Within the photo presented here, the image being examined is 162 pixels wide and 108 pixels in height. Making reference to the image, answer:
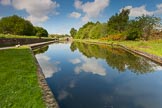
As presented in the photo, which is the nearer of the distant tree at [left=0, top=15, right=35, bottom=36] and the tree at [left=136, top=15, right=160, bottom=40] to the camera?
the tree at [left=136, top=15, right=160, bottom=40]

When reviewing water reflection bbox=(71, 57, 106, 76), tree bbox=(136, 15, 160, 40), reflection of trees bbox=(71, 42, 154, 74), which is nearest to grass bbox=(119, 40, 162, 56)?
reflection of trees bbox=(71, 42, 154, 74)

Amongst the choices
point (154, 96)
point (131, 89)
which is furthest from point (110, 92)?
point (154, 96)

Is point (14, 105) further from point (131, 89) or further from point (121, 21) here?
point (121, 21)

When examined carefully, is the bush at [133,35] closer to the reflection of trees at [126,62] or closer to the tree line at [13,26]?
the reflection of trees at [126,62]

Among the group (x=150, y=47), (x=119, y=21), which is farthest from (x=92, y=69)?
(x=119, y=21)

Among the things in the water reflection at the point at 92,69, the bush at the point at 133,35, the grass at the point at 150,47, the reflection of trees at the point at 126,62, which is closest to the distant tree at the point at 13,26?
the bush at the point at 133,35

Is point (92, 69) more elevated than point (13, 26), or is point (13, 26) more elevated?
point (13, 26)

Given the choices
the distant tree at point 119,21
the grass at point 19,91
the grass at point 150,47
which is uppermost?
the distant tree at point 119,21

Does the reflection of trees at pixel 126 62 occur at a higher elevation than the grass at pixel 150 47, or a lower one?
lower

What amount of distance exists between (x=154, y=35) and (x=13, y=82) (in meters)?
52.3

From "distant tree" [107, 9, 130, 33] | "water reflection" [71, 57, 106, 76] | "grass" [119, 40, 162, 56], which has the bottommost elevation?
"water reflection" [71, 57, 106, 76]

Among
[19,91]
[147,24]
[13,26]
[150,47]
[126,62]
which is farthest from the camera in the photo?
[13,26]

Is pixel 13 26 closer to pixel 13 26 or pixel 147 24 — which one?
pixel 13 26

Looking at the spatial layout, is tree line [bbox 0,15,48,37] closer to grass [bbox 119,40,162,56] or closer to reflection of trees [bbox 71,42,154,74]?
grass [bbox 119,40,162,56]
